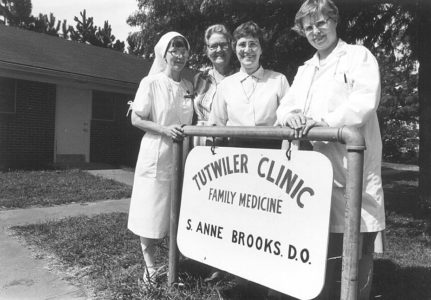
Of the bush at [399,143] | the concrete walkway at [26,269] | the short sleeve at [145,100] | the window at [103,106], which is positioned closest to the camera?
the short sleeve at [145,100]

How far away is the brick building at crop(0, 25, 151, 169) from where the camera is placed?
10.4 meters

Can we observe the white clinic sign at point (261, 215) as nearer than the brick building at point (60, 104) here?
Yes

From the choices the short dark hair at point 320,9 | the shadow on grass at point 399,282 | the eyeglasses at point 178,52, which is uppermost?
the short dark hair at point 320,9

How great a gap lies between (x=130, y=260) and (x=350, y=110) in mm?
2613

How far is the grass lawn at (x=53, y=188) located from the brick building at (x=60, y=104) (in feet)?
5.31

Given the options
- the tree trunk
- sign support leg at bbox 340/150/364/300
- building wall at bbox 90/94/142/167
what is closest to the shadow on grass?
sign support leg at bbox 340/150/364/300

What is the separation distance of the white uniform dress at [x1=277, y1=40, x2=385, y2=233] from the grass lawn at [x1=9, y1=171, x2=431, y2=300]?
1.21 metres

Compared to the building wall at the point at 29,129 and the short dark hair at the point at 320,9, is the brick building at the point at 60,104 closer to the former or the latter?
the building wall at the point at 29,129

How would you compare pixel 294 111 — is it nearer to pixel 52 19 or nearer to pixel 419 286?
pixel 419 286

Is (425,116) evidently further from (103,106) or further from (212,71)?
(103,106)

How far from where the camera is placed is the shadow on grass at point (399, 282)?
3156 mm

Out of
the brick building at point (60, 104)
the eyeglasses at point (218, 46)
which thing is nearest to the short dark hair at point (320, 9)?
the eyeglasses at point (218, 46)

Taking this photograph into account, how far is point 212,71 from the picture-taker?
3.38 meters

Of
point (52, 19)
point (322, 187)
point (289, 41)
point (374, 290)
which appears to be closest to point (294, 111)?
point (322, 187)
